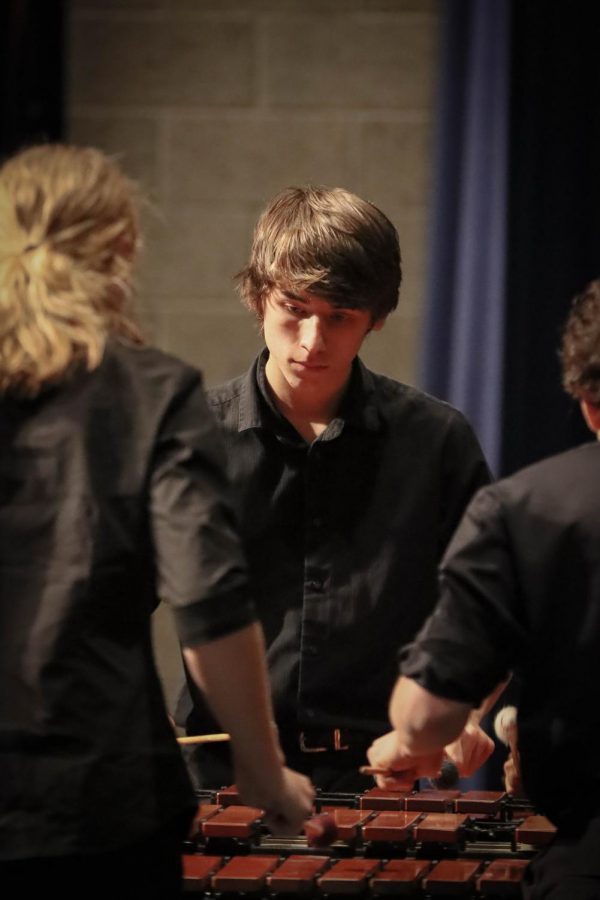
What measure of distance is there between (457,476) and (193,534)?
2.68 ft

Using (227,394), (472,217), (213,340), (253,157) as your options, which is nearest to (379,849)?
(227,394)

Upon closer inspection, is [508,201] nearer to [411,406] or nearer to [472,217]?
[472,217]

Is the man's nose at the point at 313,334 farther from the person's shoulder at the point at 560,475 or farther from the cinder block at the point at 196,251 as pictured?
the cinder block at the point at 196,251

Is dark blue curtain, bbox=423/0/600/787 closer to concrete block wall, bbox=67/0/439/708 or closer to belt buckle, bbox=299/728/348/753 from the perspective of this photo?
concrete block wall, bbox=67/0/439/708

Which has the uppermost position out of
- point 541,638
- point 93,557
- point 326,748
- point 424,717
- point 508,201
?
point 508,201

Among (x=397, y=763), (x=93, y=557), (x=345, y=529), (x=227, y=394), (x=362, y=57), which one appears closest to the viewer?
(x=93, y=557)

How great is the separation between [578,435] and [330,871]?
2034 mm

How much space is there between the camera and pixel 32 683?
1.51m

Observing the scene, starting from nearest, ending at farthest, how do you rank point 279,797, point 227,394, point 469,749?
1. point 279,797
2. point 469,749
3. point 227,394

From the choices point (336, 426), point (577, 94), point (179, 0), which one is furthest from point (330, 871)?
point (179, 0)

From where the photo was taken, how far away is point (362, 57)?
3.75 metres

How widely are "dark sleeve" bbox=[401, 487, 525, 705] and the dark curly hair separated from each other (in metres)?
0.17

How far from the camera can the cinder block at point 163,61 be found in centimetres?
378

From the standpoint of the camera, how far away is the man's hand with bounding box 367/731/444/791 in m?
1.85
